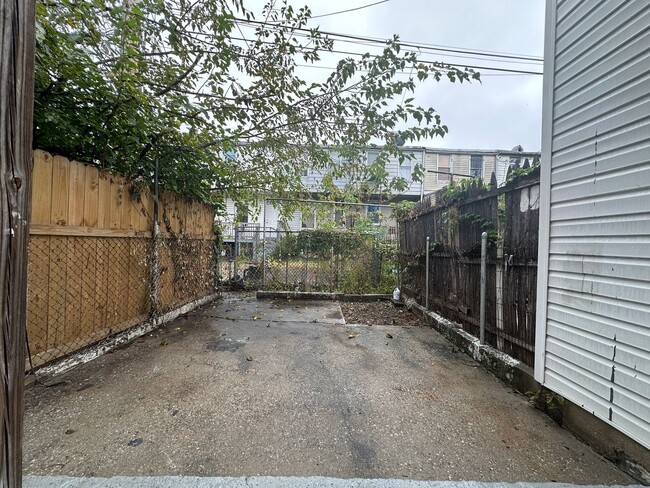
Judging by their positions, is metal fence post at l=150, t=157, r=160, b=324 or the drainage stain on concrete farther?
metal fence post at l=150, t=157, r=160, b=324

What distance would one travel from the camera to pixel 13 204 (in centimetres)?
63

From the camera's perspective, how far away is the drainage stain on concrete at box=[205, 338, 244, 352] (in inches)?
129

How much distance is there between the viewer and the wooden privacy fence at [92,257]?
245 centimetres

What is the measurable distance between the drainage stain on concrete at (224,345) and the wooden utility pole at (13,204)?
2718 millimetres

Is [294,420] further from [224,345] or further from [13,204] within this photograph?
[13,204]

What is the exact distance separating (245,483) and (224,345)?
2129 millimetres

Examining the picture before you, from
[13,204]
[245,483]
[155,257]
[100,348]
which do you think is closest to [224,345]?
[100,348]

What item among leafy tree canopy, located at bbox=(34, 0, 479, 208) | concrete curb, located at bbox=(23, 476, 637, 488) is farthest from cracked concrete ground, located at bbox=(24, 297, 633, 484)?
leafy tree canopy, located at bbox=(34, 0, 479, 208)

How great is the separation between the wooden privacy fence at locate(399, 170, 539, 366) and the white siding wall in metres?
0.38

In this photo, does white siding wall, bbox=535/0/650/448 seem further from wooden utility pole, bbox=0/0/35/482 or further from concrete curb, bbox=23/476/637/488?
wooden utility pole, bbox=0/0/35/482

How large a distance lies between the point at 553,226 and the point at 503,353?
1.41 meters

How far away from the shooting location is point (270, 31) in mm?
3322

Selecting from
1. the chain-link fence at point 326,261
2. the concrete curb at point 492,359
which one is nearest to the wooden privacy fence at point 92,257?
the chain-link fence at point 326,261

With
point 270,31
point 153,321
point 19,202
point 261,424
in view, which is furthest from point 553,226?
point 153,321
